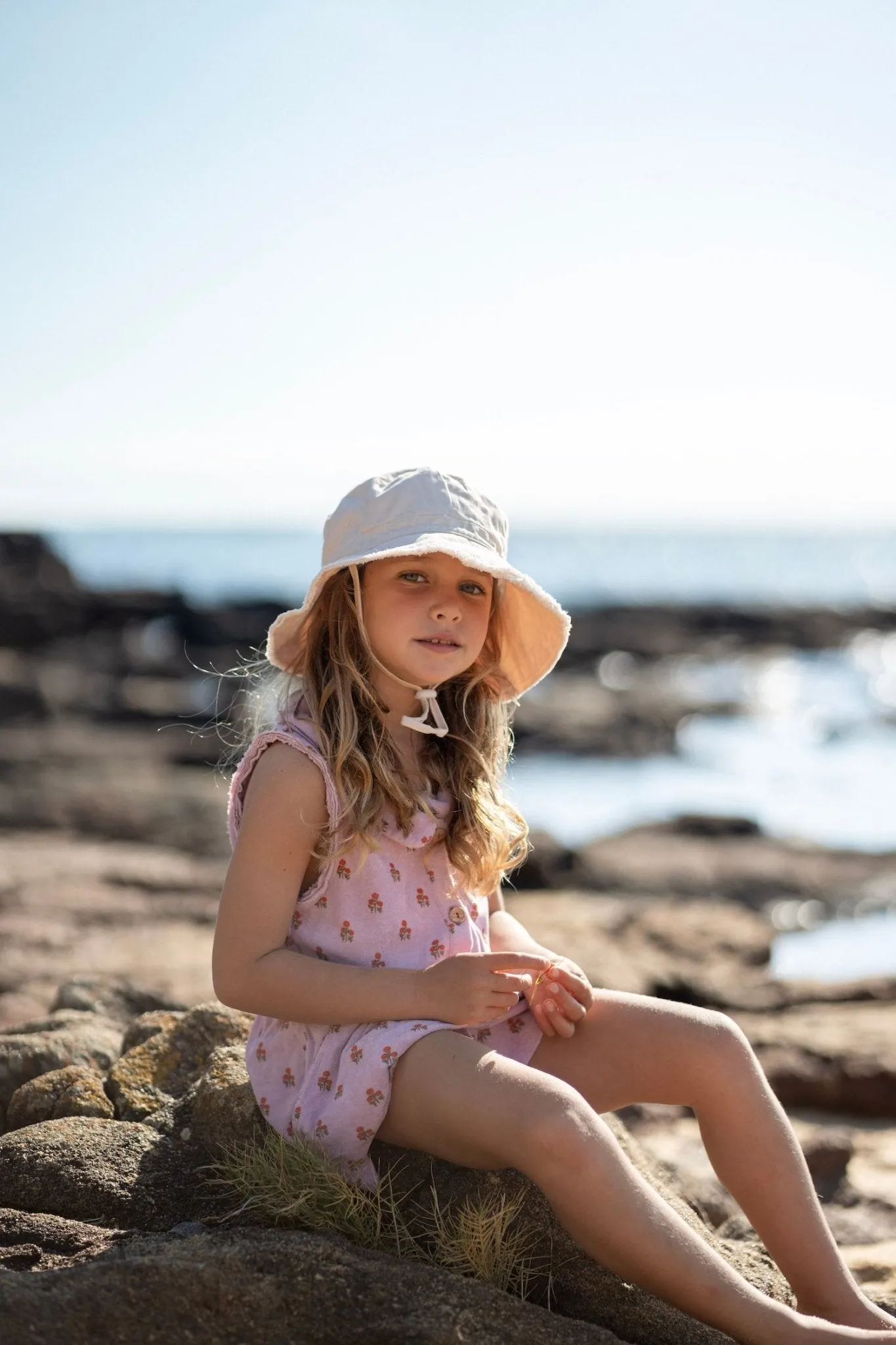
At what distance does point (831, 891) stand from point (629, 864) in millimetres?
1397

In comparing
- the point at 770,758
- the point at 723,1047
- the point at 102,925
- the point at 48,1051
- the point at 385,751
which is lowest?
the point at 48,1051

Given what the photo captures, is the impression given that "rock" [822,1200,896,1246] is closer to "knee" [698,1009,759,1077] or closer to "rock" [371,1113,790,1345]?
"rock" [371,1113,790,1345]

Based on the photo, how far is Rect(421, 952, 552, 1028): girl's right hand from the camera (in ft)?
7.95

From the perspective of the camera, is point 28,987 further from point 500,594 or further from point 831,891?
point 831,891

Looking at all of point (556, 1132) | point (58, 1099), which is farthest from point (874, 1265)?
point (58, 1099)

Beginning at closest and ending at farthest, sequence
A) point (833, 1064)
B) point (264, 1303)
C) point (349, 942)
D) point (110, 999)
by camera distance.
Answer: point (264, 1303)
point (349, 942)
point (110, 999)
point (833, 1064)

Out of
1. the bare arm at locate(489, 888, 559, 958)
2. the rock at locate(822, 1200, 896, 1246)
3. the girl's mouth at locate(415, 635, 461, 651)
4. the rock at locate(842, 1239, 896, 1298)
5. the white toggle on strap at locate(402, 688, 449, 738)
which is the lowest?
the rock at locate(842, 1239, 896, 1298)

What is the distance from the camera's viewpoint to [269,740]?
Answer: 104 inches

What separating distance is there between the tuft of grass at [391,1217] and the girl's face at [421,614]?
0.95 meters

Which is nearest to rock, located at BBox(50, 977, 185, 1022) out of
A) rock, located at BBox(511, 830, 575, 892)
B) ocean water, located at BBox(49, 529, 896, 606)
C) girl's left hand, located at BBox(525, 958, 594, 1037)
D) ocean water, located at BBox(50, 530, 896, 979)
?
girl's left hand, located at BBox(525, 958, 594, 1037)

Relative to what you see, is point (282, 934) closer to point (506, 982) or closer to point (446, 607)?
point (506, 982)

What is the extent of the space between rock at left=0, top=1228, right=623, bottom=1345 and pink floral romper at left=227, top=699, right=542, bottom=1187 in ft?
1.17

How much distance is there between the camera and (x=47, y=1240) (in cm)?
236

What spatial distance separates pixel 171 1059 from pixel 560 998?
3.69 ft
